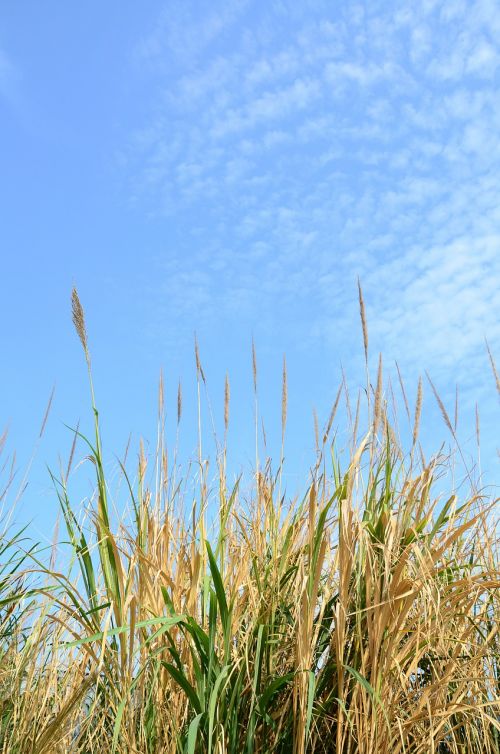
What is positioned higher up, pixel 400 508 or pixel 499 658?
pixel 400 508

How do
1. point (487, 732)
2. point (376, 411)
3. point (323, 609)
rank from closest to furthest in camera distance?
point (323, 609) < point (487, 732) < point (376, 411)

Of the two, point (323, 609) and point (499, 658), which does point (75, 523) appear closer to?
point (323, 609)

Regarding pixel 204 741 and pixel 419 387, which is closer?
pixel 204 741

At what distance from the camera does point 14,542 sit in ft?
9.27

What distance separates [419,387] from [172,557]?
1.03 meters

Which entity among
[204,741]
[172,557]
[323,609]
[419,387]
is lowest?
[204,741]

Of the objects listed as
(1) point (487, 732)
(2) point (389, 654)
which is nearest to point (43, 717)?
(2) point (389, 654)

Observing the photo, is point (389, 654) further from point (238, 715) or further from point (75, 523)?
point (75, 523)

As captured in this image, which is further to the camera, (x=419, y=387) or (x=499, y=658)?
(x=419, y=387)

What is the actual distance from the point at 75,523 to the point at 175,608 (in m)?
0.39

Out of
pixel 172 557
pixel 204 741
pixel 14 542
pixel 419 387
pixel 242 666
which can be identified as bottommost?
pixel 204 741

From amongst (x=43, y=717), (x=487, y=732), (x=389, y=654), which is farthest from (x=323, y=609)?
(x=43, y=717)

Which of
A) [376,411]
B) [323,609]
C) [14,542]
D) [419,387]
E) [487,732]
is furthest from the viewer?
[14,542]

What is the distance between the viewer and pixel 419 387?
95.5 inches
